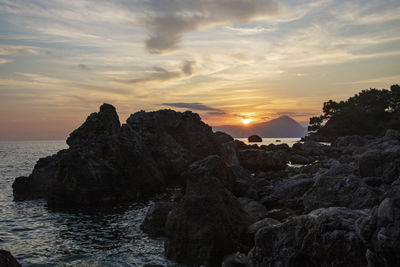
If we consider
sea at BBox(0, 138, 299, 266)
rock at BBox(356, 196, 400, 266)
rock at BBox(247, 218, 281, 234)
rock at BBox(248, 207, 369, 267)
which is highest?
rock at BBox(356, 196, 400, 266)

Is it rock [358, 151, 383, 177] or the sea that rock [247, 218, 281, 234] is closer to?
the sea

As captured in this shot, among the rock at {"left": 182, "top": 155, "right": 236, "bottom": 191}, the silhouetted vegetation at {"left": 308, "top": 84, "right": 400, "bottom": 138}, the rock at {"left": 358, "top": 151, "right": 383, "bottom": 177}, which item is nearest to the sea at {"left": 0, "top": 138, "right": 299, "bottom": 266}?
the rock at {"left": 182, "top": 155, "right": 236, "bottom": 191}

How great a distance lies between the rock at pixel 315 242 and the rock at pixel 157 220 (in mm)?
8113

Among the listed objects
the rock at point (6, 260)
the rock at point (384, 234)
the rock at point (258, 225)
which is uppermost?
the rock at point (384, 234)

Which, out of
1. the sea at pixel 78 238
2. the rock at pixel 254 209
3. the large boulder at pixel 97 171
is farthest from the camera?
the large boulder at pixel 97 171

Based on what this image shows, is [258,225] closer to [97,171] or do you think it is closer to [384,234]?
[384,234]

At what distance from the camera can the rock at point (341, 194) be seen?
41.3 ft

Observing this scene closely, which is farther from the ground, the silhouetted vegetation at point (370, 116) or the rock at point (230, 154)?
the silhouetted vegetation at point (370, 116)

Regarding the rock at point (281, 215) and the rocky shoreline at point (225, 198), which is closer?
the rocky shoreline at point (225, 198)

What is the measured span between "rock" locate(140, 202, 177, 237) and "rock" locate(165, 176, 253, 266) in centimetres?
348

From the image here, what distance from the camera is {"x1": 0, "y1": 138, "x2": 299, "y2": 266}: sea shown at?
13.2m

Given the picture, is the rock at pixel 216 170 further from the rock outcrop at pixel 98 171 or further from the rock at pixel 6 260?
the rock at pixel 6 260

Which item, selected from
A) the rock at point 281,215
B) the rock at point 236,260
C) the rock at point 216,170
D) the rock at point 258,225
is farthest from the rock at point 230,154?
the rock at point 236,260

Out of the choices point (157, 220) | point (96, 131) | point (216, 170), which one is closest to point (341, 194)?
point (157, 220)
